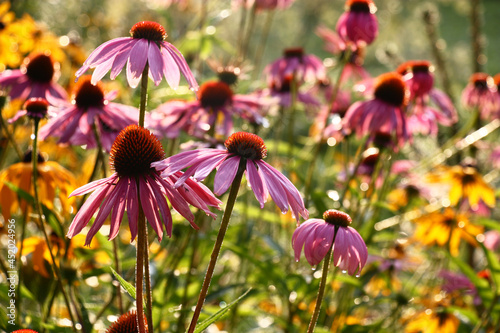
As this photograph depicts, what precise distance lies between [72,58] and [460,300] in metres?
1.57

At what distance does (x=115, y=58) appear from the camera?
2.03 ft

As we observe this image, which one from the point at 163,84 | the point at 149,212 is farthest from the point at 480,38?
the point at 149,212

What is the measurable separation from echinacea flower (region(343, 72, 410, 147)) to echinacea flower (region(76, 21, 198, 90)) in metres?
0.58

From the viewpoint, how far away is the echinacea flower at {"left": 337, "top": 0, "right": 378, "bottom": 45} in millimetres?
1212

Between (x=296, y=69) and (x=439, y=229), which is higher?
(x=296, y=69)

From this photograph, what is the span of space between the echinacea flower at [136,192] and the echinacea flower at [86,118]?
0.27 m

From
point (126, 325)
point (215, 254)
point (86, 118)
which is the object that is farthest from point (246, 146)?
point (86, 118)

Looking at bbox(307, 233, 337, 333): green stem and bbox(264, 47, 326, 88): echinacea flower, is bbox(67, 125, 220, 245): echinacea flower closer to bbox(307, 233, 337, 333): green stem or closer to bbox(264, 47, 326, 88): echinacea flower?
bbox(307, 233, 337, 333): green stem

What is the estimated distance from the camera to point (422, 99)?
1.32 m

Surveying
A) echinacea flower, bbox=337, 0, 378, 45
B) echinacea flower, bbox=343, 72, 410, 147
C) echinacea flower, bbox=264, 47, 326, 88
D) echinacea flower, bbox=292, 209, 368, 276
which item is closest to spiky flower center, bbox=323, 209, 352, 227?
echinacea flower, bbox=292, 209, 368, 276

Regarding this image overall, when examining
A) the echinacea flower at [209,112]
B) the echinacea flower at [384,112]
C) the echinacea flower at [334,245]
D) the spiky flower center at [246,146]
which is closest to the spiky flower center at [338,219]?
the echinacea flower at [334,245]

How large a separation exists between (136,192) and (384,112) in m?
0.77

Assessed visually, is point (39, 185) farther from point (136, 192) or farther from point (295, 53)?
point (295, 53)

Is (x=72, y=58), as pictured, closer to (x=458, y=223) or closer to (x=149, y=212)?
(x=458, y=223)
